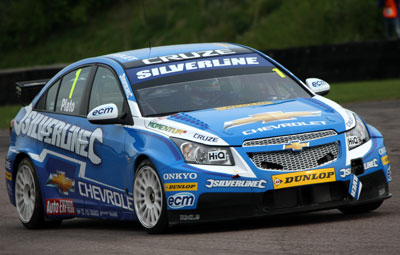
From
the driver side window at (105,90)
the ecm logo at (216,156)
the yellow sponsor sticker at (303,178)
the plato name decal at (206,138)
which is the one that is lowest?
the yellow sponsor sticker at (303,178)

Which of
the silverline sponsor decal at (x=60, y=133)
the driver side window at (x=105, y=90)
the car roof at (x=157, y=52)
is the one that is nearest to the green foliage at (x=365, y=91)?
the car roof at (x=157, y=52)

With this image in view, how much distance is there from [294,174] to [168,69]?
1858mm

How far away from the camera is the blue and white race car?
23.5 feet

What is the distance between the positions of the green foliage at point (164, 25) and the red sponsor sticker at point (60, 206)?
22.9 m

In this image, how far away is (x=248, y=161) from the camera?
7.12m

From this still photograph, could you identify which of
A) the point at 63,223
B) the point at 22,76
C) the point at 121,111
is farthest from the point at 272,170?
the point at 22,76

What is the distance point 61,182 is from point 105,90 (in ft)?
3.24

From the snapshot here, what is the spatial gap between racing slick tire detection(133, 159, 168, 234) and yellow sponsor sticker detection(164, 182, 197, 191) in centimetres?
8

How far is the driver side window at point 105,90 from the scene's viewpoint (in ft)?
27.6

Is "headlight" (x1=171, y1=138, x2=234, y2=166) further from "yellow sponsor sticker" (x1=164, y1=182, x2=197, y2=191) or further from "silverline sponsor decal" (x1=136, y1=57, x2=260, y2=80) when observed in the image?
"silverline sponsor decal" (x1=136, y1=57, x2=260, y2=80)

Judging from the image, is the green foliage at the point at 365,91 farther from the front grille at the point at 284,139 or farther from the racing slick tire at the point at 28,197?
the front grille at the point at 284,139

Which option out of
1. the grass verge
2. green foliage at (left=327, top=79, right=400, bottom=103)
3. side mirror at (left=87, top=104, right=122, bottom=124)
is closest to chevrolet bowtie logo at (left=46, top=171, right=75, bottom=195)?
side mirror at (left=87, top=104, right=122, bottom=124)

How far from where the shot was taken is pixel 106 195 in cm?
821

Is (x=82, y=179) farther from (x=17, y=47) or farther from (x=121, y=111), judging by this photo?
(x=17, y=47)
